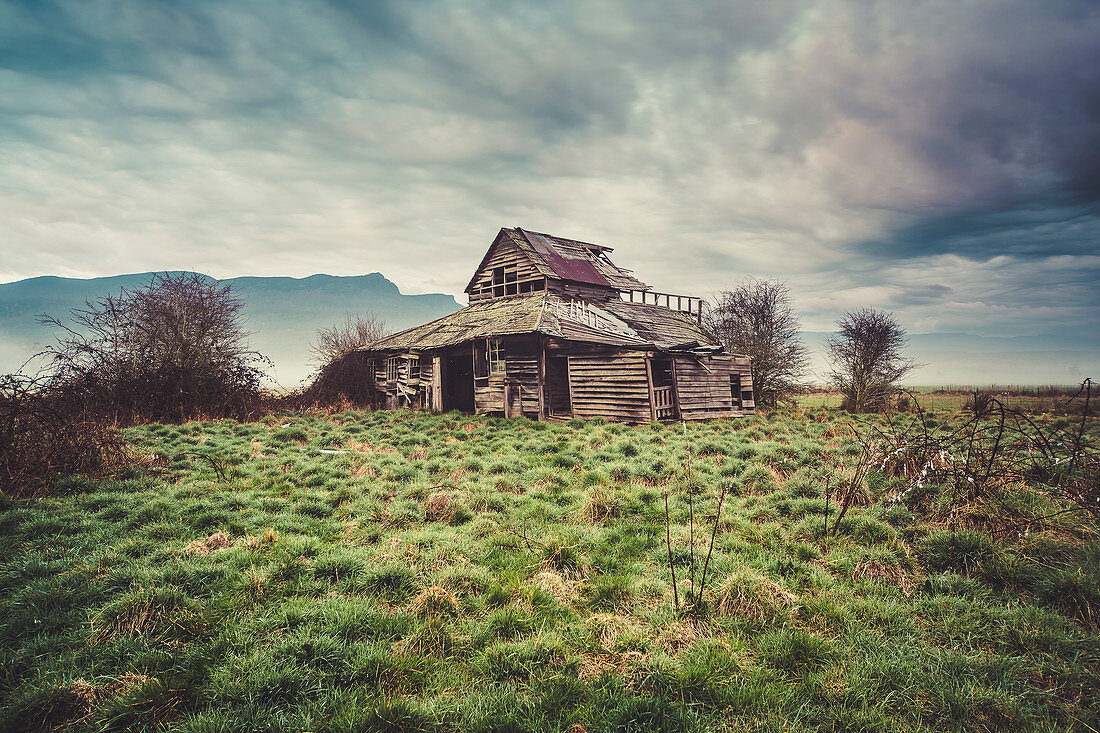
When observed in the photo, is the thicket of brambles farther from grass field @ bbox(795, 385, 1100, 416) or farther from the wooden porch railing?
grass field @ bbox(795, 385, 1100, 416)

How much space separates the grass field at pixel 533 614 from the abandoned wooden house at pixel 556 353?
11.1 m

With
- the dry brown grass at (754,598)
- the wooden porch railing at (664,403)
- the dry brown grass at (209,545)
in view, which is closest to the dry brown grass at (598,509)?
the dry brown grass at (754,598)

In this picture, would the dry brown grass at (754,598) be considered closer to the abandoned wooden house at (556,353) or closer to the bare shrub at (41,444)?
the bare shrub at (41,444)

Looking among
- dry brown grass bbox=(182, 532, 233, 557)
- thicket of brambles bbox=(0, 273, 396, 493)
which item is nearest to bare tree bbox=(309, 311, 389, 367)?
thicket of brambles bbox=(0, 273, 396, 493)

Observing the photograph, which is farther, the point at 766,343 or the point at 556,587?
the point at 766,343

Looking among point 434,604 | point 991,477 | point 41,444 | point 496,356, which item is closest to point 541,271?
point 496,356

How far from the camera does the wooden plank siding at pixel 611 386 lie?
57.7 feet

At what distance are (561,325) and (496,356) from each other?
342cm

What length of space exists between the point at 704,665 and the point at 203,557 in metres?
5.36

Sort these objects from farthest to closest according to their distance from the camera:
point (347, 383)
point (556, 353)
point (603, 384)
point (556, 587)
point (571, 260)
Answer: point (571, 260)
point (347, 383)
point (556, 353)
point (603, 384)
point (556, 587)

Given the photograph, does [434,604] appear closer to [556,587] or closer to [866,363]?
[556,587]

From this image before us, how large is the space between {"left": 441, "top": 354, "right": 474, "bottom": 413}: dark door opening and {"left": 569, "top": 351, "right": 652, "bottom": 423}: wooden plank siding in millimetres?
6886

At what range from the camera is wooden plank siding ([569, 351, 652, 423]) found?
1758 centimetres

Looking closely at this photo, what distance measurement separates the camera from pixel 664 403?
732 inches
